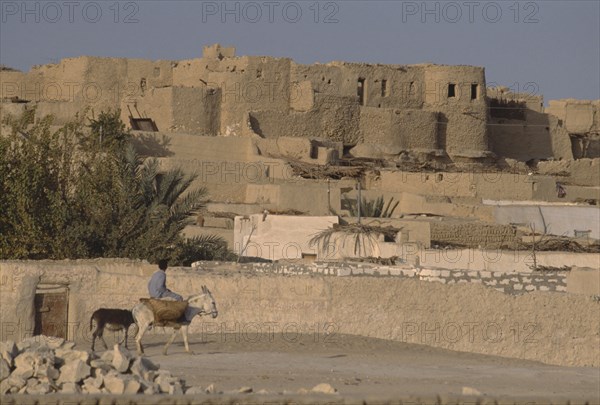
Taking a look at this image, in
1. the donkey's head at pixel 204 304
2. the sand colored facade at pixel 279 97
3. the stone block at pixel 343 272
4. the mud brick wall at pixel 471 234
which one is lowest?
the donkey's head at pixel 204 304

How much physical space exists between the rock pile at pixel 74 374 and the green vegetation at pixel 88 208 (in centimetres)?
1014

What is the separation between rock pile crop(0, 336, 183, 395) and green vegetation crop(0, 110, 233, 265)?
1014cm

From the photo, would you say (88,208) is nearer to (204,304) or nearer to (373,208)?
(204,304)

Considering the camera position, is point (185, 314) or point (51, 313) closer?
point (185, 314)

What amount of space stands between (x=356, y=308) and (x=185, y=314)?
2447mm

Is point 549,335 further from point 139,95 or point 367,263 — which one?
point 139,95

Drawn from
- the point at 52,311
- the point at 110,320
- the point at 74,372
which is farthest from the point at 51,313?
the point at 74,372

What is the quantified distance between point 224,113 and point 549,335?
25021 millimetres

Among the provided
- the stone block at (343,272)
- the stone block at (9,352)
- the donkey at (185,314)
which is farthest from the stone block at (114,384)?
the stone block at (343,272)

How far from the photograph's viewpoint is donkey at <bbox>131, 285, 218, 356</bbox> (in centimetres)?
1373

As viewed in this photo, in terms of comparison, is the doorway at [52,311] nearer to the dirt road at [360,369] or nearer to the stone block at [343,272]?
the dirt road at [360,369]

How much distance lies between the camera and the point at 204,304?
14125 mm

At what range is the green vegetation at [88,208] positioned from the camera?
21.4 m

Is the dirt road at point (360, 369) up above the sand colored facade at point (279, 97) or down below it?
below
